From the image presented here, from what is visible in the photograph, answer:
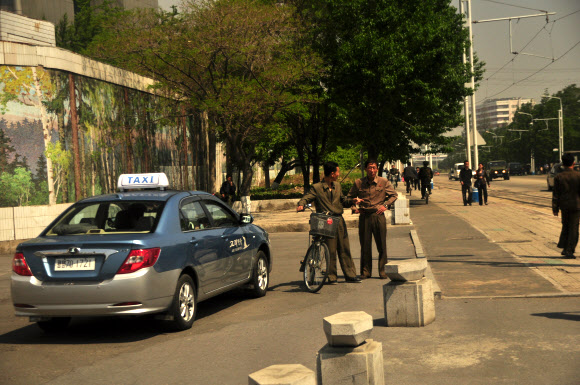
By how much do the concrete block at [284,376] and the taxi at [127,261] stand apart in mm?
3703

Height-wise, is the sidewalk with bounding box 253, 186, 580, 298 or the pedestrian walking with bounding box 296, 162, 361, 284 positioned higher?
the pedestrian walking with bounding box 296, 162, 361, 284

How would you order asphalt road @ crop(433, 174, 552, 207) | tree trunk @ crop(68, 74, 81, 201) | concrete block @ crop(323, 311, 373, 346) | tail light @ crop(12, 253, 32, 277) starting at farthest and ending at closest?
asphalt road @ crop(433, 174, 552, 207), tree trunk @ crop(68, 74, 81, 201), tail light @ crop(12, 253, 32, 277), concrete block @ crop(323, 311, 373, 346)

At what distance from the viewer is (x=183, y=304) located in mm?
8305

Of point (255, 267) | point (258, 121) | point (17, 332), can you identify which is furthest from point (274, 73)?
point (17, 332)

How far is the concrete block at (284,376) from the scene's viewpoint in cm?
404

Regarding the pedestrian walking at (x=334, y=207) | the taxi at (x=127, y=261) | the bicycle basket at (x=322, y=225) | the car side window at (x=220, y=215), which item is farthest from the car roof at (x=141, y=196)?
the pedestrian walking at (x=334, y=207)

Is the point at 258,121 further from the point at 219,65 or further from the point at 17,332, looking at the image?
the point at 17,332

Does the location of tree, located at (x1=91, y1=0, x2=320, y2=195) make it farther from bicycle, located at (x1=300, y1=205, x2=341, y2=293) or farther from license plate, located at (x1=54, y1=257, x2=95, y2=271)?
license plate, located at (x1=54, y1=257, x2=95, y2=271)

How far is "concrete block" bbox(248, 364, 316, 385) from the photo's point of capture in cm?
404

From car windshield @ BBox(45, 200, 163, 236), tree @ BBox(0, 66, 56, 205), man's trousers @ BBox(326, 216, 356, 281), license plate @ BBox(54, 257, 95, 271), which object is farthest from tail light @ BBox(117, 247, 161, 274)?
tree @ BBox(0, 66, 56, 205)

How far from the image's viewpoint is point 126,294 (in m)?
7.63

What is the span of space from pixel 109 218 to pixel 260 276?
256cm

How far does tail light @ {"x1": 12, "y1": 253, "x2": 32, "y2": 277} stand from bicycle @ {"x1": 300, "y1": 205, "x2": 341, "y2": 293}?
4.09 m

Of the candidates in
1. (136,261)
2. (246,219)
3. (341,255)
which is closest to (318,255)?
(341,255)
